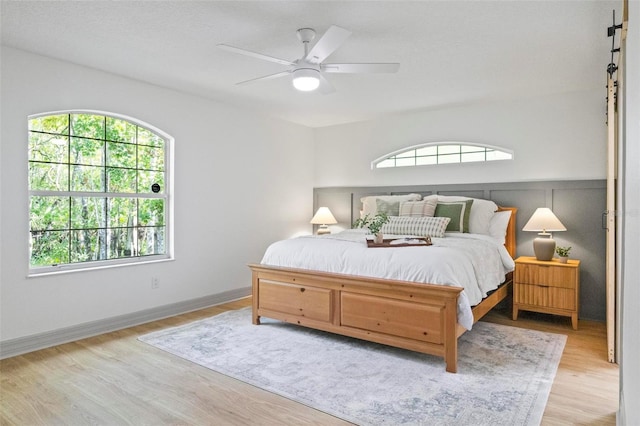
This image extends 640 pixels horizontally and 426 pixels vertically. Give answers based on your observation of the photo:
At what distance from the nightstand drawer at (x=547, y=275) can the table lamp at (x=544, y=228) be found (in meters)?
0.15

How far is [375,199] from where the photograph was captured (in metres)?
5.30

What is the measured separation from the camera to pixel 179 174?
4.52 meters

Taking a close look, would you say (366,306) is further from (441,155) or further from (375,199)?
(441,155)

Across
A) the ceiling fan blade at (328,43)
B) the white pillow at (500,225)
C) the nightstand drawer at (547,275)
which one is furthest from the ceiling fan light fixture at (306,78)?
the nightstand drawer at (547,275)

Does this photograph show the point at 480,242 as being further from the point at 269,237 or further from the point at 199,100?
the point at 199,100

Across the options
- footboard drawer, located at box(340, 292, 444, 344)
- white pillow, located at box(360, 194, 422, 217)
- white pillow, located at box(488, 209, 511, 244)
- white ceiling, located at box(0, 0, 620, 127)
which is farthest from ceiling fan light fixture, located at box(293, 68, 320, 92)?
white pillow, located at box(488, 209, 511, 244)

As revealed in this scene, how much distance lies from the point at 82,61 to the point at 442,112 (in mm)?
4063

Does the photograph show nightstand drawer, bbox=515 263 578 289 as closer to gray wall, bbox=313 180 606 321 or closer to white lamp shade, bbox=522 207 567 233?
white lamp shade, bbox=522 207 567 233

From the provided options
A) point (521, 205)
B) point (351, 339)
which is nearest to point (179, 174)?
point (351, 339)

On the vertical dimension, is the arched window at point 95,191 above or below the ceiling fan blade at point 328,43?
below

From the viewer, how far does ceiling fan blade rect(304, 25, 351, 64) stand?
2383mm

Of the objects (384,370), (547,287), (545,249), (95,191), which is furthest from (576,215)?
(95,191)

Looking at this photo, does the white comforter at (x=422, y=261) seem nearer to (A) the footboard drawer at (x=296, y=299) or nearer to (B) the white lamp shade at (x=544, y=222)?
(A) the footboard drawer at (x=296, y=299)

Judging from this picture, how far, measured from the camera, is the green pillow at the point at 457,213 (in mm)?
4449
